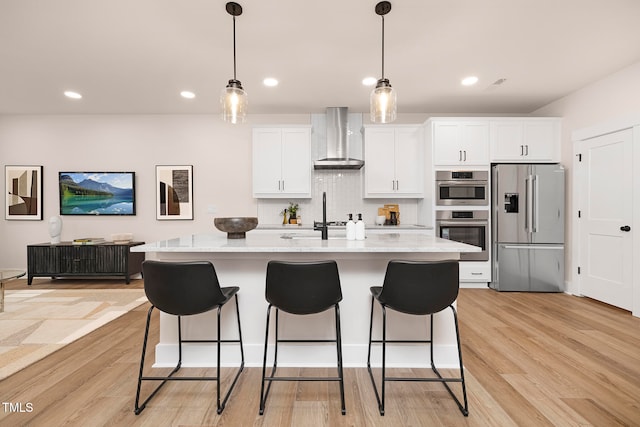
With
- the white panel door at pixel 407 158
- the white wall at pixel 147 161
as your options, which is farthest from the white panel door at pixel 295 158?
the white panel door at pixel 407 158

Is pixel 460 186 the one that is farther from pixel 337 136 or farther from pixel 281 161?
pixel 281 161

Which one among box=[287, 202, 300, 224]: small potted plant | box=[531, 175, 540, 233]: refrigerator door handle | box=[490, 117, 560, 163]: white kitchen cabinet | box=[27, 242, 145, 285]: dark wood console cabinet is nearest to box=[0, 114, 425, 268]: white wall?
box=[287, 202, 300, 224]: small potted plant

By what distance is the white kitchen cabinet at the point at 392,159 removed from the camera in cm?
474

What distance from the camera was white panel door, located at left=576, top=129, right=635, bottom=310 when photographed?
136 inches

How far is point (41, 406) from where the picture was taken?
5.93ft

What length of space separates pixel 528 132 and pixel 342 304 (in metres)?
3.99

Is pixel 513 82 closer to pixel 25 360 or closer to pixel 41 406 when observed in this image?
pixel 41 406

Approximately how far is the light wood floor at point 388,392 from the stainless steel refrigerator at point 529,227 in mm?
1481

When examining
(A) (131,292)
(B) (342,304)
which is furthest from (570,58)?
(A) (131,292)

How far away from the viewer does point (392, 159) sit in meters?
4.75

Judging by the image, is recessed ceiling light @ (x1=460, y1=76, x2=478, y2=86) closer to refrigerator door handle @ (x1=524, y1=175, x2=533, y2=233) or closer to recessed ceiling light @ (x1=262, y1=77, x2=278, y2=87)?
refrigerator door handle @ (x1=524, y1=175, x2=533, y2=233)

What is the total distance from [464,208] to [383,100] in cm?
277

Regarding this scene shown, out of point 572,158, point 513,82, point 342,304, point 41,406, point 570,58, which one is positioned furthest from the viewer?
point 572,158

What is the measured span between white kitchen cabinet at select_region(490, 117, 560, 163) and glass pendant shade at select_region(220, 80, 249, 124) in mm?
3712
